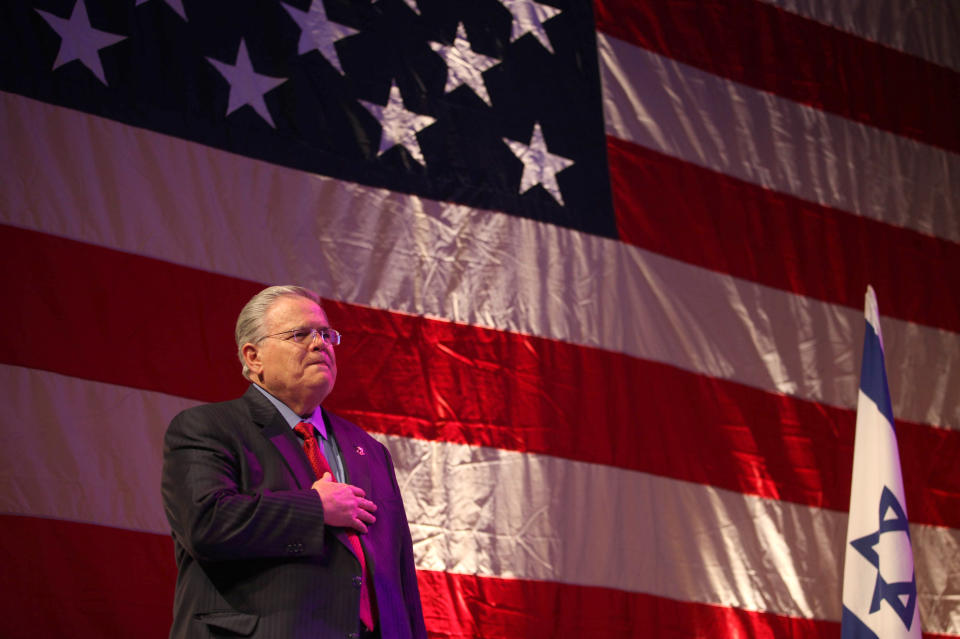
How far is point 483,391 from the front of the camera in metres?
2.65

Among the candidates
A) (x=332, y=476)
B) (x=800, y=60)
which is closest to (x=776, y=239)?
(x=800, y=60)

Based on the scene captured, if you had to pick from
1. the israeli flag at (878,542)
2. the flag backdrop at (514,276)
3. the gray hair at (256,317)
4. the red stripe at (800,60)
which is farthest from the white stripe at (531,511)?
the red stripe at (800,60)

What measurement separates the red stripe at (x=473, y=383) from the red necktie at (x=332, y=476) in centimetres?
83

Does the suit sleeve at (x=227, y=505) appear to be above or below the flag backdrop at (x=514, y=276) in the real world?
below

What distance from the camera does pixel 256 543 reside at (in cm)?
131

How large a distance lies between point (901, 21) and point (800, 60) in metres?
0.60

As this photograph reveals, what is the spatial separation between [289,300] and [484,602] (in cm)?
122

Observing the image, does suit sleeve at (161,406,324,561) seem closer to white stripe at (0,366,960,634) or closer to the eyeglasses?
the eyeglasses

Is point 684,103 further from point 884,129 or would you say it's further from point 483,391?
point 483,391

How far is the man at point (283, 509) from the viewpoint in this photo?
132 centimetres

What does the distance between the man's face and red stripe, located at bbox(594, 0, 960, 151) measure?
6.51 feet

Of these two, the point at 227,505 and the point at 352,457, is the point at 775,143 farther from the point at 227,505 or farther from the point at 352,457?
the point at 227,505

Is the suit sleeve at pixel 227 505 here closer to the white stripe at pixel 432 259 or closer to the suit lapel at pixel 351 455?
the suit lapel at pixel 351 455

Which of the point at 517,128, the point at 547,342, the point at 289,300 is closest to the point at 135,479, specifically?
the point at 289,300
